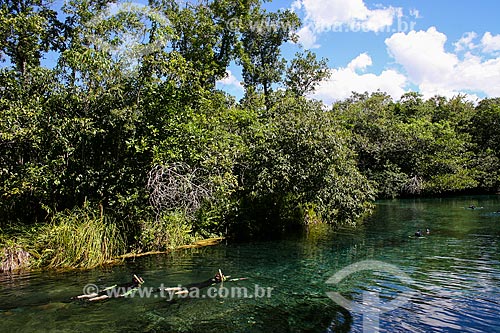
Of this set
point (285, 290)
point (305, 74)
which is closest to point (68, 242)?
point (285, 290)

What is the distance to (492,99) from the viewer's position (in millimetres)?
51469

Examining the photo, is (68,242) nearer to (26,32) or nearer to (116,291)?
(116,291)

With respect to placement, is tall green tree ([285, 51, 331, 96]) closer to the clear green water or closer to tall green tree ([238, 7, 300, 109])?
tall green tree ([238, 7, 300, 109])

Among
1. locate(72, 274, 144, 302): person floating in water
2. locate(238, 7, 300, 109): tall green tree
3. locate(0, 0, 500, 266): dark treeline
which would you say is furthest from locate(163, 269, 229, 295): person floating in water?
locate(238, 7, 300, 109): tall green tree

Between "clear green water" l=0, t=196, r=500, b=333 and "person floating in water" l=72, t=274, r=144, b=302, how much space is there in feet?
0.83

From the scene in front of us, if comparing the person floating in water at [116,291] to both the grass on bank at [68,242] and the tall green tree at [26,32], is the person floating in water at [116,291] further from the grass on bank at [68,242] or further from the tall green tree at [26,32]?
the tall green tree at [26,32]

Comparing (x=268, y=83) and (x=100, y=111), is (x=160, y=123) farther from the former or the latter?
(x=268, y=83)

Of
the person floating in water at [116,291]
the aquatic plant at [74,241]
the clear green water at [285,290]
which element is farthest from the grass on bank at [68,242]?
the person floating in water at [116,291]

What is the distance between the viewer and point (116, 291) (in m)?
10.3

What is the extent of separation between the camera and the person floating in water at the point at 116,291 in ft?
31.8

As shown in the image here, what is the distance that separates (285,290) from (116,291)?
4.31 meters

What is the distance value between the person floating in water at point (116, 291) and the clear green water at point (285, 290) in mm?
253

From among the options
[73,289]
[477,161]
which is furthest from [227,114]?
[477,161]

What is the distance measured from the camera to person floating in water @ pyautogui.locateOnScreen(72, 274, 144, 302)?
9.70m
